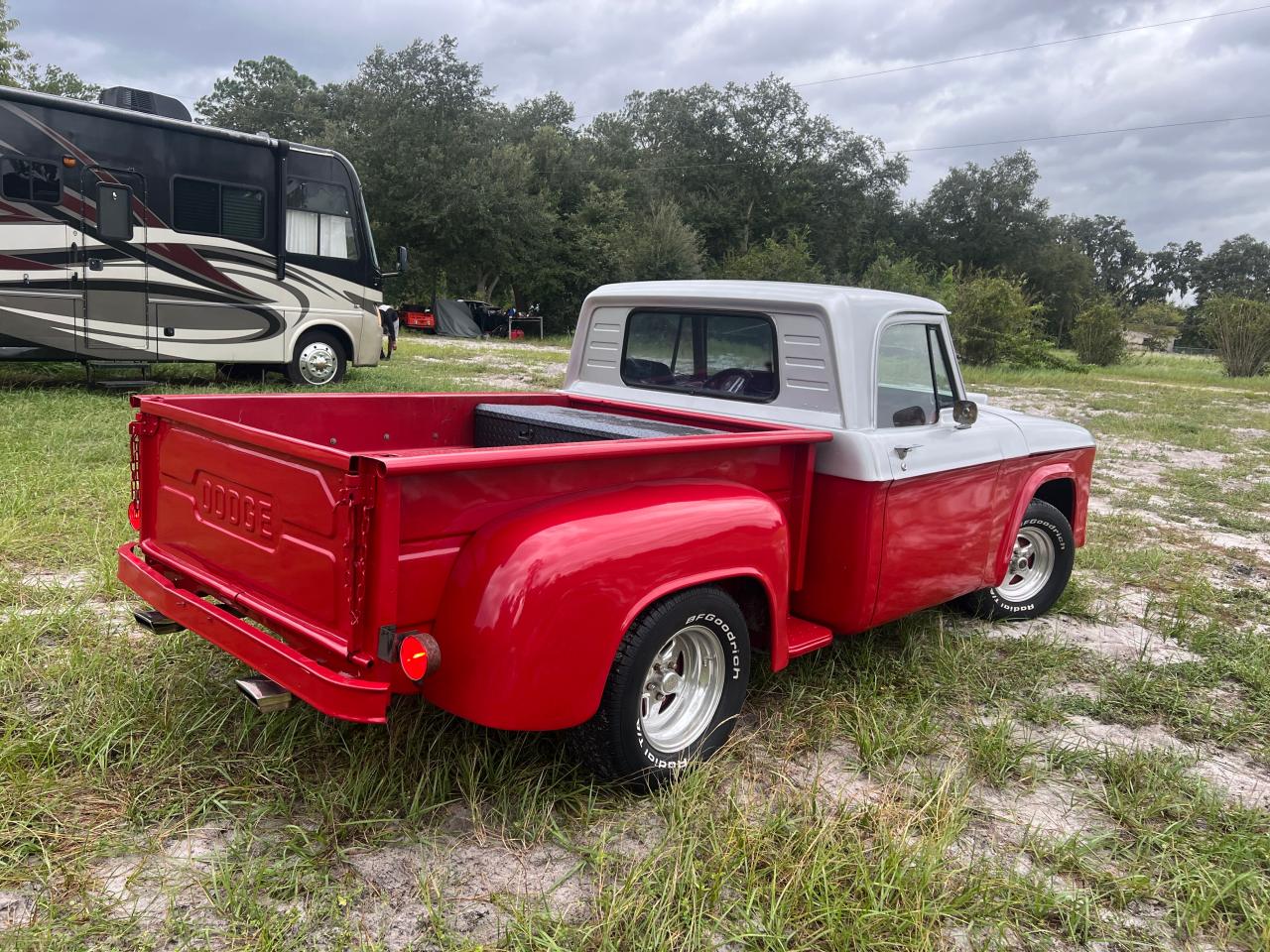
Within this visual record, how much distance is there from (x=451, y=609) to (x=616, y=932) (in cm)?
93

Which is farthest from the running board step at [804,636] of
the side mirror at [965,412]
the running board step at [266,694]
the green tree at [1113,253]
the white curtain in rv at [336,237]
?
the green tree at [1113,253]

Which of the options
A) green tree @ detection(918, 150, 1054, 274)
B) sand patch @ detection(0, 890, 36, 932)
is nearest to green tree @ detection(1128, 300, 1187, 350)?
green tree @ detection(918, 150, 1054, 274)

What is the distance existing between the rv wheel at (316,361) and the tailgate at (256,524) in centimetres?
943

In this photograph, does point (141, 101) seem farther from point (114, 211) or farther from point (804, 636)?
point (804, 636)

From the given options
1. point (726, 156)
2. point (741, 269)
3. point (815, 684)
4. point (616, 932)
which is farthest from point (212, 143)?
point (726, 156)

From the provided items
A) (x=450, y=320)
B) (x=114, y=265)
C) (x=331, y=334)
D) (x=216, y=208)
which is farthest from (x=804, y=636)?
(x=450, y=320)

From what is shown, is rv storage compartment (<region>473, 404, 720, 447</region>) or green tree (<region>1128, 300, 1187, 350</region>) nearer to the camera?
rv storage compartment (<region>473, 404, 720, 447</region>)

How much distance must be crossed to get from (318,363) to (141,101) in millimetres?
3679

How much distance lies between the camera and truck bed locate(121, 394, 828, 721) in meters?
2.36

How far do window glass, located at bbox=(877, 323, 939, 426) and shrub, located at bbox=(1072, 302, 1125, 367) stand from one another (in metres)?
29.6

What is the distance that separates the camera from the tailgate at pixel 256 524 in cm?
240

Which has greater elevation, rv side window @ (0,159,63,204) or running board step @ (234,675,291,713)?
rv side window @ (0,159,63,204)

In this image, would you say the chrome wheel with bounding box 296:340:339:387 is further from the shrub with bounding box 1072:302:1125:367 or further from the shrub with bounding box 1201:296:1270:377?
the shrub with bounding box 1201:296:1270:377

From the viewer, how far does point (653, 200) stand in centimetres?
4709
